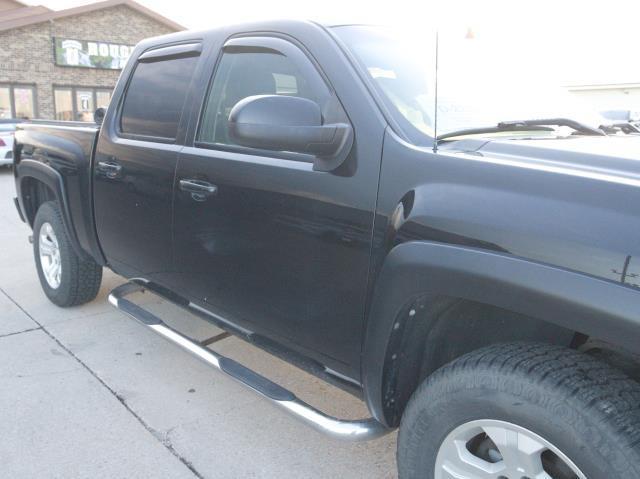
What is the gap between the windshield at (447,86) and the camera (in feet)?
7.27

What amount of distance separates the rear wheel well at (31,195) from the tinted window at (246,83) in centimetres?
242

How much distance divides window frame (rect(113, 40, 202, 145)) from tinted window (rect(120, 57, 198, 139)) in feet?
0.06

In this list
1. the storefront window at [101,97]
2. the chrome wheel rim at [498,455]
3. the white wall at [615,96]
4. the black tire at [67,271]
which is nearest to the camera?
the chrome wheel rim at [498,455]

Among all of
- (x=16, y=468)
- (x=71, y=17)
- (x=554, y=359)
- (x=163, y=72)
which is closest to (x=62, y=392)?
(x=16, y=468)

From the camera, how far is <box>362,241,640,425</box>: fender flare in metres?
1.42

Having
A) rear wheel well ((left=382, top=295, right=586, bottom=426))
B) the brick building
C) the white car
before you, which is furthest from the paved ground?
the brick building

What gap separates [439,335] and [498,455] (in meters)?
0.44

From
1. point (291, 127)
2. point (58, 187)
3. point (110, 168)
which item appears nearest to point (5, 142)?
point (58, 187)

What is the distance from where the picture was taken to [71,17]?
24344 millimetres

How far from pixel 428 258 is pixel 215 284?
4.11 ft

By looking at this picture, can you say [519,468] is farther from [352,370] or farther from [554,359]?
[352,370]

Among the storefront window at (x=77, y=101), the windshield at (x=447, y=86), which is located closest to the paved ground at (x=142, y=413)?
the windshield at (x=447, y=86)

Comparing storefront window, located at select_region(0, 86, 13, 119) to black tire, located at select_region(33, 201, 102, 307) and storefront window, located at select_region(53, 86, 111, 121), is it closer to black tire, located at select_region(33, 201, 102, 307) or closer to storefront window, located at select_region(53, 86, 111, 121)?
storefront window, located at select_region(53, 86, 111, 121)

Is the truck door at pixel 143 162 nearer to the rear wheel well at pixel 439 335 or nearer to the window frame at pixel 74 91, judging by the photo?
the rear wheel well at pixel 439 335
